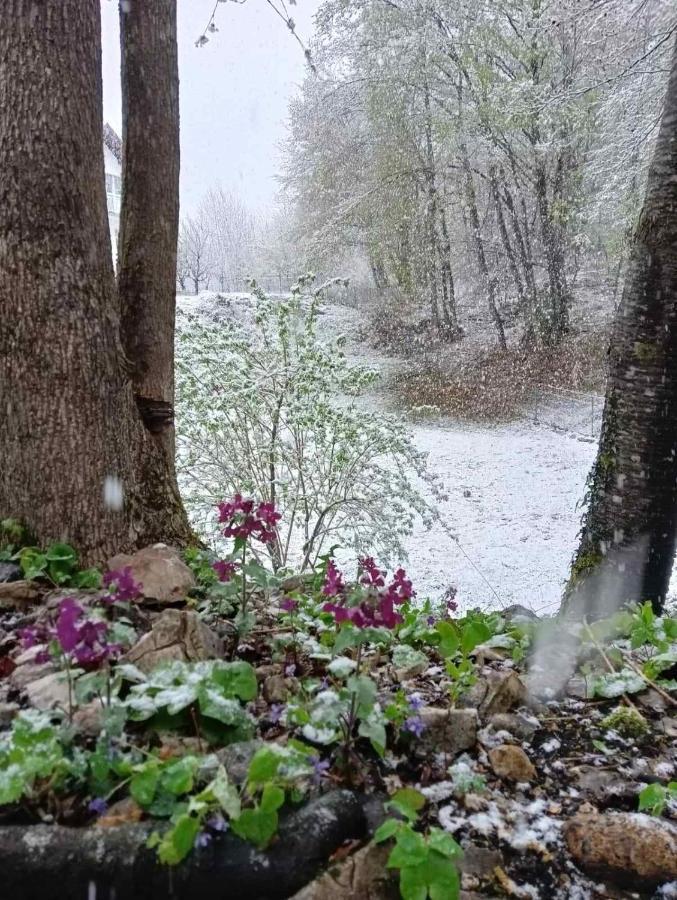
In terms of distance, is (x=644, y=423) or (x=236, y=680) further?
(x=644, y=423)

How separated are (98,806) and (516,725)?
974 mm

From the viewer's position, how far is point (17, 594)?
75.1 inches

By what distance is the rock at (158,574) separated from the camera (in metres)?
1.94

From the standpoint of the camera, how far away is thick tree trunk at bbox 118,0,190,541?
8.63 ft

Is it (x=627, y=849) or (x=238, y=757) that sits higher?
(x=238, y=757)

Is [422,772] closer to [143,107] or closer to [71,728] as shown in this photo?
[71,728]

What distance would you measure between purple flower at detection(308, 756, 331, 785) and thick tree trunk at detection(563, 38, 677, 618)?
87.1 inches

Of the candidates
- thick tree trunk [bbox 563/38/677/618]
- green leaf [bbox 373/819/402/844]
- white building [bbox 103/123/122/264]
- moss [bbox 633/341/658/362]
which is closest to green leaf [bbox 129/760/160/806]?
green leaf [bbox 373/819/402/844]

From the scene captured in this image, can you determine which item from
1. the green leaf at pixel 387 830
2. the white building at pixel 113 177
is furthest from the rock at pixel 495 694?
the white building at pixel 113 177

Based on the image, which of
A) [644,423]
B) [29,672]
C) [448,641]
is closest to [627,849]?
[448,641]

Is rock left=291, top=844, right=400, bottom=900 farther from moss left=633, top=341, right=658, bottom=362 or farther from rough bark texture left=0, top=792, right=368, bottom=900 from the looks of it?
moss left=633, top=341, right=658, bottom=362

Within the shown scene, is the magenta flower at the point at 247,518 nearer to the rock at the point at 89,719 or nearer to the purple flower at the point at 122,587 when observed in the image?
the purple flower at the point at 122,587

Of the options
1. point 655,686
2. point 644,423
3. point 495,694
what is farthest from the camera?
point 644,423

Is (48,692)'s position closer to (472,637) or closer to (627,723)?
(472,637)
